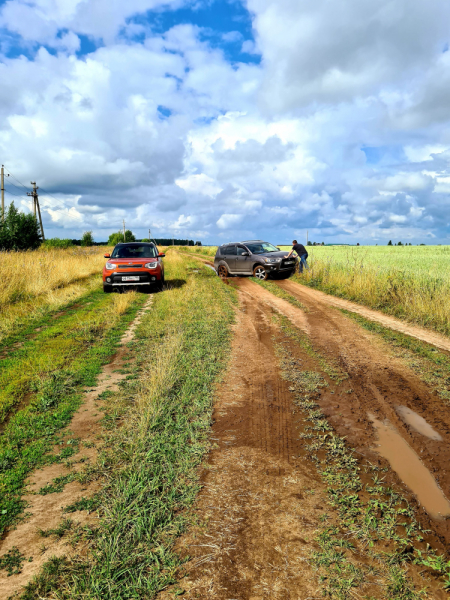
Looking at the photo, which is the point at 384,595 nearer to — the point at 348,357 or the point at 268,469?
the point at 268,469

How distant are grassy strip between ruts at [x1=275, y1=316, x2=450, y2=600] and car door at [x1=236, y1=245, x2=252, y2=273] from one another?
50.7ft

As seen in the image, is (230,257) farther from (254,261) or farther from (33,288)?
(33,288)

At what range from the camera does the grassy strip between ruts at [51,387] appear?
3381 mm

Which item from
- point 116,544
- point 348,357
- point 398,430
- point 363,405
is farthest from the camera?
point 348,357

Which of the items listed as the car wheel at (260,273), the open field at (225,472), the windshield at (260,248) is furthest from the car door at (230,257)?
the open field at (225,472)

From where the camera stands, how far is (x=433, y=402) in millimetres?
4945

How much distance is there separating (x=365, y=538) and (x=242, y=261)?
669 inches

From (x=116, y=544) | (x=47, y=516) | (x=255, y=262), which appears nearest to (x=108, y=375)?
(x=47, y=516)

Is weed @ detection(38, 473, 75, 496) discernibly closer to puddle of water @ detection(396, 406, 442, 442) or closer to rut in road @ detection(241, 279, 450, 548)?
rut in road @ detection(241, 279, 450, 548)

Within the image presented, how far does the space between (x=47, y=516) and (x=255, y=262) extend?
16468 mm

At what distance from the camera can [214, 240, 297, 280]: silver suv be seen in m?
18.2

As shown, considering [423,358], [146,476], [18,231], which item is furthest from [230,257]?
[18,231]

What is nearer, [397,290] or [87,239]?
[397,290]

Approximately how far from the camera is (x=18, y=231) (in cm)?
3291
